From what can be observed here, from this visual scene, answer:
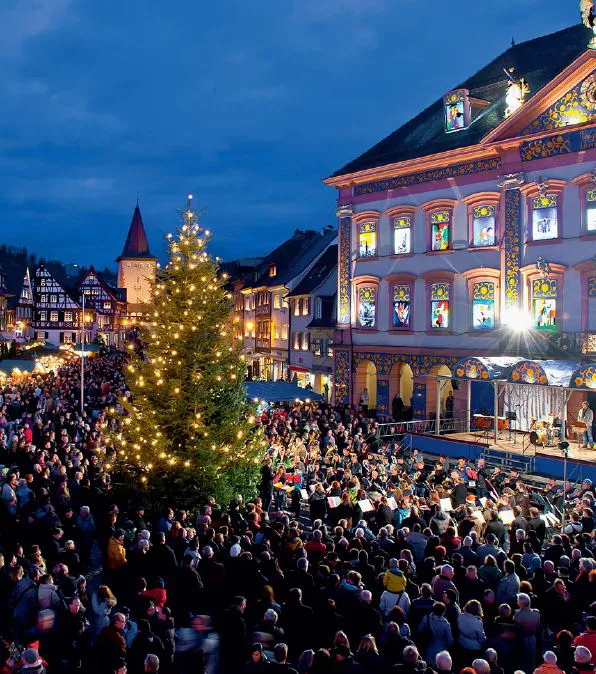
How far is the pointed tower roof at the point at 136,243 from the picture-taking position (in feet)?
414

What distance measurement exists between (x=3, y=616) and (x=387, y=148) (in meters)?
30.7

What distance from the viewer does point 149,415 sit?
53.8ft

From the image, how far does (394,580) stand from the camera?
10.2 metres

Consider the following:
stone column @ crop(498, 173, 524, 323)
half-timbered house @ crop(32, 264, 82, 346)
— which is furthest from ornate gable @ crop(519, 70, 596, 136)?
half-timbered house @ crop(32, 264, 82, 346)

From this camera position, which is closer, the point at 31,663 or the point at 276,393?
the point at 31,663

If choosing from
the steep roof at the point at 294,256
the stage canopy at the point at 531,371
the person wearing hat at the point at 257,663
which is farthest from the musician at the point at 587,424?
the steep roof at the point at 294,256

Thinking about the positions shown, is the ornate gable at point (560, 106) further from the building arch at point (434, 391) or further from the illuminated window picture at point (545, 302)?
the building arch at point (434, 391)

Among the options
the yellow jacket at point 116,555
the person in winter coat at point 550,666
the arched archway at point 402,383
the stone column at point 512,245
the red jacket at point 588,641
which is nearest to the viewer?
the person in winter coat at point 550,666

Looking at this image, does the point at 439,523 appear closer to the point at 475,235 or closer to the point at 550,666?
the point at 550,666

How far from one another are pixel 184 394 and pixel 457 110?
22912 mm

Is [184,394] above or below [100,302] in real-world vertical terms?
below

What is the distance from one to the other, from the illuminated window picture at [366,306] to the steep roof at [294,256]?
1615 centimetres

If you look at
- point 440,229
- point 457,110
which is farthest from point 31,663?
point 457,110

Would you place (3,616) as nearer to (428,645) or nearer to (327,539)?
(327,539)
